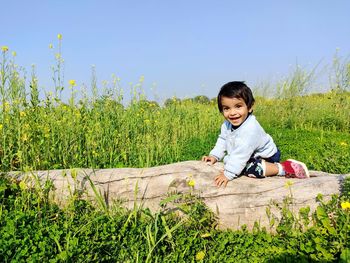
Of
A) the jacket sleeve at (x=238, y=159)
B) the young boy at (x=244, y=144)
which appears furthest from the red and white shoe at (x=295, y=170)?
the jacket sleeve at (x=238, y=159)

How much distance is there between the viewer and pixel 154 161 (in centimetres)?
611

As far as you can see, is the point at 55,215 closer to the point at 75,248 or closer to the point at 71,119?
the point at 75,248

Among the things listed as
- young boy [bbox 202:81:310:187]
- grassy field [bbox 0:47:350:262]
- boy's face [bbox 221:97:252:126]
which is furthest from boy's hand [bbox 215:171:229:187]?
boy's face [bbox 221:97:252:126]

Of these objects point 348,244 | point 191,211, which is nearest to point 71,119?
point 191,211

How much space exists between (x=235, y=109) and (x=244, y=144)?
385 millimetres

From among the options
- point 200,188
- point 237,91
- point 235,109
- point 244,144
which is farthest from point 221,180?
→ point 237,91

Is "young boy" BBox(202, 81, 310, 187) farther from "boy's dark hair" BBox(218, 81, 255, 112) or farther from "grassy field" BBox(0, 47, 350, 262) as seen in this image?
"grassy field" BBox(0, 47, 350, 262)

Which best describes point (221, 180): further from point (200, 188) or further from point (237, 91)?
point (237, 91)

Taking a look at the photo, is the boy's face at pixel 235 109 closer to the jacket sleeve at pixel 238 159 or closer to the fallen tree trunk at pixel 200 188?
the jacket sleeve at pixel 238 159

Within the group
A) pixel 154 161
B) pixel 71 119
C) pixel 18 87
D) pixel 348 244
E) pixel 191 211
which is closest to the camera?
pixel 348 244

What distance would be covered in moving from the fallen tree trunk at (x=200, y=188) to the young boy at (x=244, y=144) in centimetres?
13

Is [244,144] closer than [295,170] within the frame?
Yes

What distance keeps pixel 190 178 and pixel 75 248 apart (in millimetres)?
1389

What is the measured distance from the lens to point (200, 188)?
12.0 feet
